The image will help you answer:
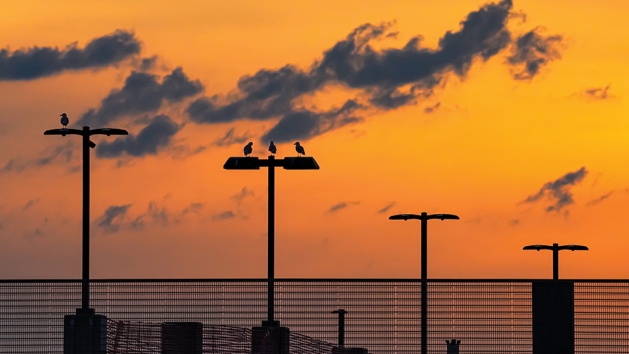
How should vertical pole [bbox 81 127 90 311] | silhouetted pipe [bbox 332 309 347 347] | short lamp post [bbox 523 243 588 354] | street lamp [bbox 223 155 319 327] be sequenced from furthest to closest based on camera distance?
vertical pole [bbox 81 127 90 311], street lamp [bbox 223 155 319 327], short lamp post [bbox 523 243 588 354], silhouetted pipe [bbox 332 309 347 347]

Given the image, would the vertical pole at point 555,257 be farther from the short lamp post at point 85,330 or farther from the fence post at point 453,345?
the short lamp post at point 85,330

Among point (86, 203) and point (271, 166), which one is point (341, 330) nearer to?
point (271, 166)

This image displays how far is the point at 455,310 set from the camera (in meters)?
19.2

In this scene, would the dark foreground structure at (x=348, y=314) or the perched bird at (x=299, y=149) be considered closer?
the dark foreground structure at (x=348, y=314)

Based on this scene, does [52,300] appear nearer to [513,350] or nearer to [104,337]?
[104,337]

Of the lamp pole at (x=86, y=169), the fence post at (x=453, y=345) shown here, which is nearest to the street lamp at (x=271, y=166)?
the lamp pole at (x=86, y=169)

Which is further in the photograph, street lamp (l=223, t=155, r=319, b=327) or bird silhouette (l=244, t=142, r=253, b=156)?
bird silhouette (l=244, t=142, r=253, b=156)

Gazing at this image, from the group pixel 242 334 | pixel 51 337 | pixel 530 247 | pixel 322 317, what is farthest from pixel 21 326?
pixel 530 247

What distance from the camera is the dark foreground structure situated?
19.2m

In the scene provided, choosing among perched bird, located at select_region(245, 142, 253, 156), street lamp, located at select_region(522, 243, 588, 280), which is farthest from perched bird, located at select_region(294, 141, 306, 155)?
street lamp, located at select_region(522, 243, 588, 280)

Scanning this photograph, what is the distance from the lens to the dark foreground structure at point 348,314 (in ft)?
63.0

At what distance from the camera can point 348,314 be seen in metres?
19.2

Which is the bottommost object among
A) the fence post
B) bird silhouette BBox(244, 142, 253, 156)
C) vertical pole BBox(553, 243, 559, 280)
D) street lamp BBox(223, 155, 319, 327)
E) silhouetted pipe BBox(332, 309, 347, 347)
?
the fence post

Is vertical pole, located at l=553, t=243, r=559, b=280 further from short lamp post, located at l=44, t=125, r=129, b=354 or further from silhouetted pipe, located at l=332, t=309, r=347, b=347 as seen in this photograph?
short lamp post, located at l=44, t=125, r=129, b=354
